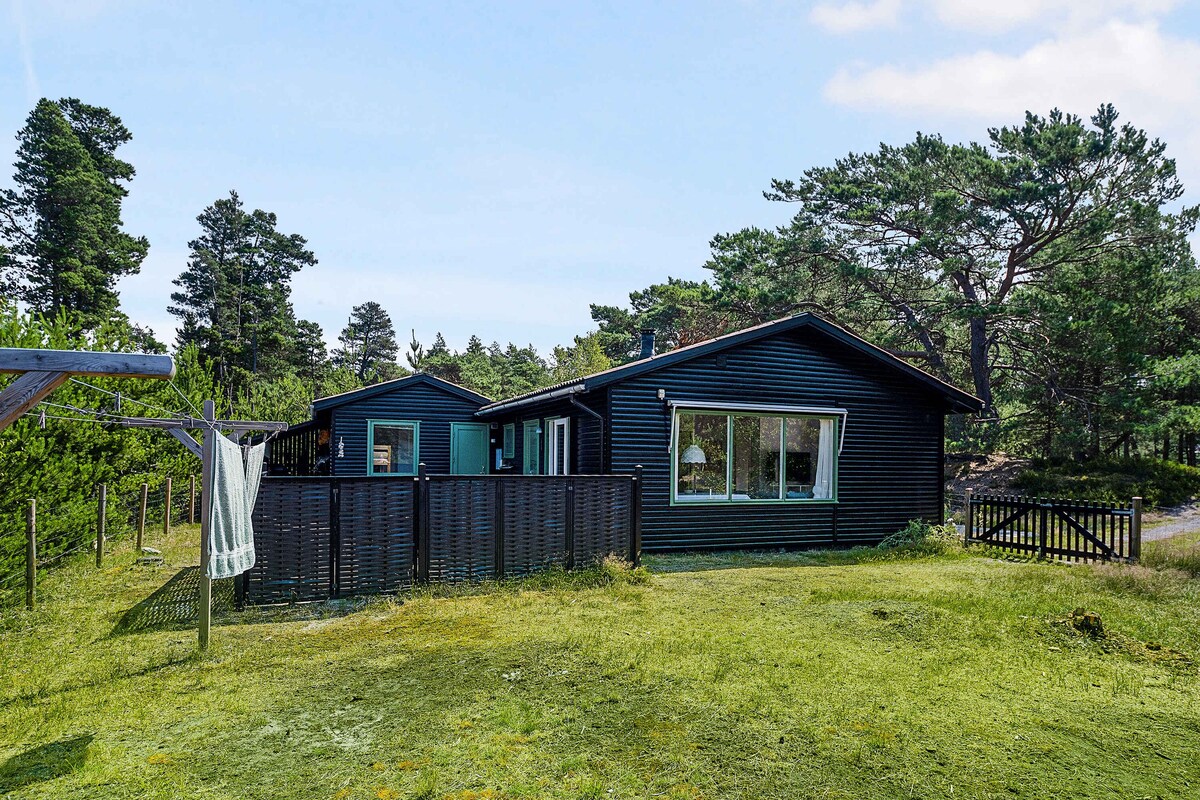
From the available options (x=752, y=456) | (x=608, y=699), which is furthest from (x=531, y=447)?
(x=608, y=699)

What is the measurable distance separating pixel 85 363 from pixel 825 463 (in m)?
10.8

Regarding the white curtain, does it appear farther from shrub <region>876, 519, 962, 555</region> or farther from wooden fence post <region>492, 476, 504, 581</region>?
wooden fence post <region>492, 476, 504, 581</region>

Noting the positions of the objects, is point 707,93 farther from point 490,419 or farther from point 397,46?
point 490,419

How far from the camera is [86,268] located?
100ft

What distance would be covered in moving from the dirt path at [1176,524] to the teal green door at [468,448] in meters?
14.4

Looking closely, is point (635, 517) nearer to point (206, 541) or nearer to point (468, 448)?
point (206, 541)

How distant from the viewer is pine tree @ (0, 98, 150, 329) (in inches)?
1201

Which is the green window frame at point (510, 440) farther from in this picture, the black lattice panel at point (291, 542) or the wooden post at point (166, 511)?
the black lattice panel at point (291, 542)

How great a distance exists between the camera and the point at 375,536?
771cm

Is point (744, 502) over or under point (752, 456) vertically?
under

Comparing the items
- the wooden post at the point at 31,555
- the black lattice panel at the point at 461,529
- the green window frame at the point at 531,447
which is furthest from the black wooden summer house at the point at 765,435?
Result: the wooden post at the point at 31,555

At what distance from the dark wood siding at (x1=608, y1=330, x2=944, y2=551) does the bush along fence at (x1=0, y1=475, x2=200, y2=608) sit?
22.5 feet

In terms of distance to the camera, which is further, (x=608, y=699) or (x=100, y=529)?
(x=100, y=529)

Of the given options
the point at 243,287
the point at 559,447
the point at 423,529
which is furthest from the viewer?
the point at 243,287
